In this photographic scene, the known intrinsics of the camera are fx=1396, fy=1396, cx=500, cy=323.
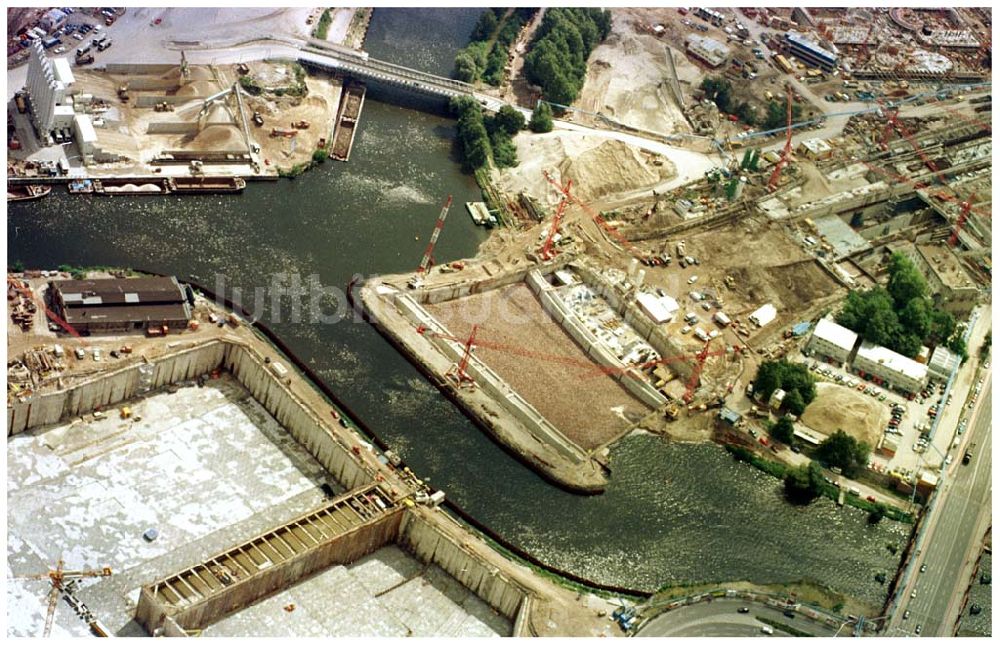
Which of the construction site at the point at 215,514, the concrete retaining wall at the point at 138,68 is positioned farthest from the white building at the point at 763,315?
the concrete retaining wall at the point at 138,68

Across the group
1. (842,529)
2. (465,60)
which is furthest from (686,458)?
(465,60)

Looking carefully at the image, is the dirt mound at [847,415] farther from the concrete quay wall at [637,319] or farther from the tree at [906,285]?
the tree at [906,285]

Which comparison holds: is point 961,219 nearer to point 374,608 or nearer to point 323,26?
point 323,26

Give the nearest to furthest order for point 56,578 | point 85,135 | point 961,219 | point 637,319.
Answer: point 56,578, point 637,319, point 85,135, point 961,219

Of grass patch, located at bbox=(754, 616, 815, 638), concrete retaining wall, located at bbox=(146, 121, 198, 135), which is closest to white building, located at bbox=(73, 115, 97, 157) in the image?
concrete retaining wall, located at bbox=(146, 121, 198, 135)

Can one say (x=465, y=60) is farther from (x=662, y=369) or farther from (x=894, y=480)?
(x=894, y=480)

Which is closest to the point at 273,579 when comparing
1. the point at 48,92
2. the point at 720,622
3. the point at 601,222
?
the point at 720,622
